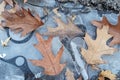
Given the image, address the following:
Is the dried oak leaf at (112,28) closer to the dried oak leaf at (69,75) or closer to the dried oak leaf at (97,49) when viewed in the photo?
the dried oak leaf at (97,49)

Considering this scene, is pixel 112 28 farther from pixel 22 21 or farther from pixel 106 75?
pixel 22 21

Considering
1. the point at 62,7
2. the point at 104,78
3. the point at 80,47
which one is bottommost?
the point at 104,78

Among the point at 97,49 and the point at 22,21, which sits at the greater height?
the point at 22,21

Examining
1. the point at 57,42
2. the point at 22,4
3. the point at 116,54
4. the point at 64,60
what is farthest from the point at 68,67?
the point at 22,4

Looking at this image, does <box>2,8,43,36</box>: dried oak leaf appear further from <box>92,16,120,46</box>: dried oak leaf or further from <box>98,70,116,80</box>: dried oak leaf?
<box>98,70,116,80</box>: dried oak leaf

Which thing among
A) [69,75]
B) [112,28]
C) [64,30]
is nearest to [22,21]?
[64,30]

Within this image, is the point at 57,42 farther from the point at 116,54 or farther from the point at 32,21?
the point at 116,54

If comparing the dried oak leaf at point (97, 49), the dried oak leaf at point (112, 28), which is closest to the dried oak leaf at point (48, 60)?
the dried oak leaf at point (97, 49)

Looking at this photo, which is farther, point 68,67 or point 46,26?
point 46,26
